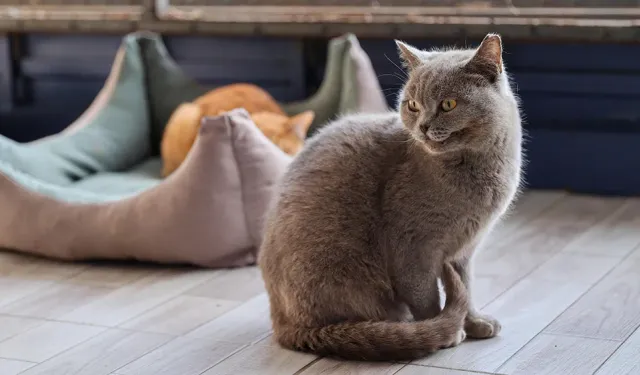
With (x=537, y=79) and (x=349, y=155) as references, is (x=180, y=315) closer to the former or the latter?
Result: (x=349, y=155)

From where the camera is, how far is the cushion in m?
2.84

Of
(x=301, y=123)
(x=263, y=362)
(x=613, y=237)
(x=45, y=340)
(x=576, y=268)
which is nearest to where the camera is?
(x=263, y=362)

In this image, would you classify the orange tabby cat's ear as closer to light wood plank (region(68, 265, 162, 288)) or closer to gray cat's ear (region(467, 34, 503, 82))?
light wood plank (region(68, 265, 162, 288))

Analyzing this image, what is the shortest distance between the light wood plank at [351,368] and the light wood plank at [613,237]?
108 cm

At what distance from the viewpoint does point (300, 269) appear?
2166 millimetres

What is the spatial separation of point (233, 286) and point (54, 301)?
487 millimetres

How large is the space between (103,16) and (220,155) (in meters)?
1.60

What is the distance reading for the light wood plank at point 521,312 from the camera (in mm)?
2139

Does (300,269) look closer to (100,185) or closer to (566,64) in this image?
(100,185)

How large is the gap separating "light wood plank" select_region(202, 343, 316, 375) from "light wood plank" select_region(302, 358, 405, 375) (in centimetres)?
3

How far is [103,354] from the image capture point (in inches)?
88.7

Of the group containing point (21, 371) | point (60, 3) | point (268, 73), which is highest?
point (60, 3)

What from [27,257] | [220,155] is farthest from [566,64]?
[27,257]

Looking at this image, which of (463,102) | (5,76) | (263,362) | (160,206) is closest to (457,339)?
(263,362)
